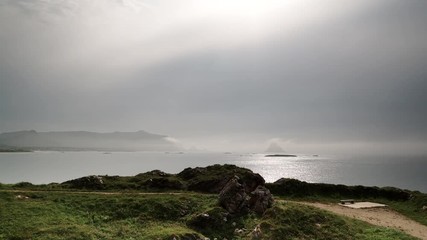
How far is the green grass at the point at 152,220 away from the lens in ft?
107

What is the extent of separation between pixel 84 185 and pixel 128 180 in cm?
708

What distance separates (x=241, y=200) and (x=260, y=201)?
2306 millimetres

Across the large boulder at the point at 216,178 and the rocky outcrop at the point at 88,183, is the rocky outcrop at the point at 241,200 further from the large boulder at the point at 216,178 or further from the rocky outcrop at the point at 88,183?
the rocky outcrop at the point at 88,183

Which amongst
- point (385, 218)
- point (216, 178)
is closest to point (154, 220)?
point (216, 178)

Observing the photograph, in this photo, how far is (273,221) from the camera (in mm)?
35562

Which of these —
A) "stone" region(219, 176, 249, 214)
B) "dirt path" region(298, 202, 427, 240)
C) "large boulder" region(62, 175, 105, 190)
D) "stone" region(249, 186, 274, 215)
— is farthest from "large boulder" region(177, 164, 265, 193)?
"large boulder" region(62, 175, 105, 190)

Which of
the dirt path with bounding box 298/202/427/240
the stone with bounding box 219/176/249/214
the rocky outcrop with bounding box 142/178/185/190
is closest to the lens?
the stone with bounding box 219/176/249/214

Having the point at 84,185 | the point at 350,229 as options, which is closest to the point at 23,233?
the point at 84,185

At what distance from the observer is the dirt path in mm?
40022

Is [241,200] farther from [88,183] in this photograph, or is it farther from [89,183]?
[88,183]

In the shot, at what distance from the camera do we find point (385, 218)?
45.0 meters

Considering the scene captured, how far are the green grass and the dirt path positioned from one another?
152 inches

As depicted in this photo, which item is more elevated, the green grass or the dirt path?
the green grass

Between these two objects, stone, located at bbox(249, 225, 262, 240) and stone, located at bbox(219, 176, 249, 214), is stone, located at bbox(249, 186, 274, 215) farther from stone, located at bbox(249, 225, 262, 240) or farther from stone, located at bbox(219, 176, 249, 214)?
stone, located at bbox(249, 225, 262, 240)
